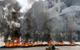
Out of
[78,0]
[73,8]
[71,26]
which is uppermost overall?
[78,0]

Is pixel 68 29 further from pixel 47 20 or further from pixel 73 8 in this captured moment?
pixel 47 20

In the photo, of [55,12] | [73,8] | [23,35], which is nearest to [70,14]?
[73,8]

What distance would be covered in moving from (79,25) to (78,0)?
5.41 m

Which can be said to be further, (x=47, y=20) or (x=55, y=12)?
(x=55, y=12)

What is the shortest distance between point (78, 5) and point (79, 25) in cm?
424

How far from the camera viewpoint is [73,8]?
23328 mm

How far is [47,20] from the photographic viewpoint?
21703 mm

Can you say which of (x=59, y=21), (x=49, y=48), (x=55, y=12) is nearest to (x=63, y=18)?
(x=59, y=21)

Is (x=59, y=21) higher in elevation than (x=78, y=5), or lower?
lower

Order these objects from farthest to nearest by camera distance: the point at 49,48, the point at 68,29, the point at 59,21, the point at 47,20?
the point at 59,21 < the point at 68,29 < the point at 47,20 < the point at 49,48

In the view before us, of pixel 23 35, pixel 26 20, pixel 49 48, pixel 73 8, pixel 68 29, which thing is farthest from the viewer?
pixel 68 29

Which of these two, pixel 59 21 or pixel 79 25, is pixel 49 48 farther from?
pixel 59 21

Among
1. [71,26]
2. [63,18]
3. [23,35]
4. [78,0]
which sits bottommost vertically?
[23,35]

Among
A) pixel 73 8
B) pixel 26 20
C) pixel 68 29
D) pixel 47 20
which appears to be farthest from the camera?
pixel 68 29
